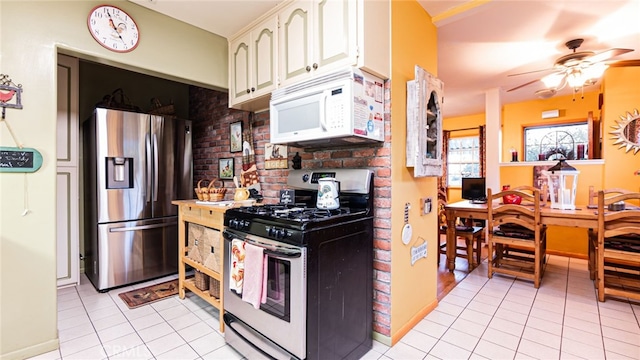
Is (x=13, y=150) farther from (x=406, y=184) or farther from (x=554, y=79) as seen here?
(x=554, y=79)

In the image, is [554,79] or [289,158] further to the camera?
[554,79]

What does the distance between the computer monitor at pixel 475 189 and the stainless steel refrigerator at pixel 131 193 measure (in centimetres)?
420

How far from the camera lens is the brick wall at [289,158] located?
201cm

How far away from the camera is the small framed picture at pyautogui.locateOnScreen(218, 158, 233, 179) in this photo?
11.2 feet

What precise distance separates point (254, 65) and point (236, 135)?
1.01m

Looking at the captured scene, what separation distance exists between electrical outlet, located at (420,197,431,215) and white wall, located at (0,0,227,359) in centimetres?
275

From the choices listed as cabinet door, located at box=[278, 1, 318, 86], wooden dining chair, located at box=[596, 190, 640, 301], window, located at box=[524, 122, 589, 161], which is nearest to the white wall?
cabinet door, located at box=[278, 1, 318, 86]

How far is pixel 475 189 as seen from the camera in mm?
4473

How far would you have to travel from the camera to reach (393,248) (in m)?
2.01

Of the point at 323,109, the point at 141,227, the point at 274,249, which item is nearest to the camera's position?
the point at 274,249

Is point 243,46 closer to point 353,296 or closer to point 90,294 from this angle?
point 353,296

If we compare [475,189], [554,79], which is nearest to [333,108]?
[554,79]

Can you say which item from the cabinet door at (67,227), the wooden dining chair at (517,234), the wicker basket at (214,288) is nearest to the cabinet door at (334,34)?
the wicker basket at (214,288)

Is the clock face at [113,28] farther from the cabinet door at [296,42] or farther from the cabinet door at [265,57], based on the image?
the cabinet door at [296,42]
